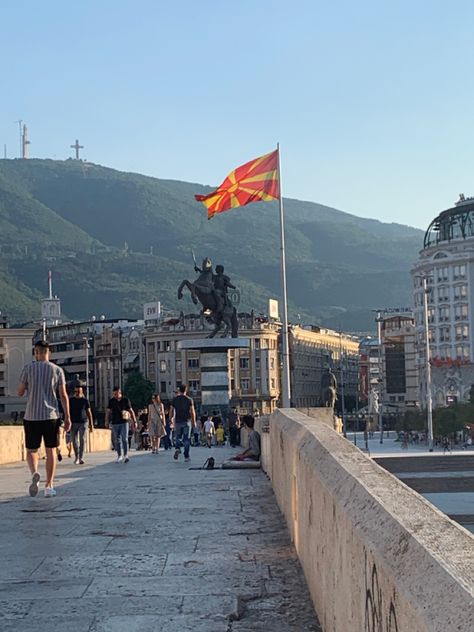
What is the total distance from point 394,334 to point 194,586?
18033 cm

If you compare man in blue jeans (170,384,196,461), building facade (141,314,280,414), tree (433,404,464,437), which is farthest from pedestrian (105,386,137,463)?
building facade (141,314,280,414)

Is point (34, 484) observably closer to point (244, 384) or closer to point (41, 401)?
point (41, 401)

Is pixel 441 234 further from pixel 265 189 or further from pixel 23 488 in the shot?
pixel 23 488

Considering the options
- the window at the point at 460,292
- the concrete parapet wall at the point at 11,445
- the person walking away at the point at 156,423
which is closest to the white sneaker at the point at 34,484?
the concrete parapet wall at the point at 11,445

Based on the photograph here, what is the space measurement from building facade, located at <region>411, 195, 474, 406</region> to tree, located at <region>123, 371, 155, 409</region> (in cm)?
3554

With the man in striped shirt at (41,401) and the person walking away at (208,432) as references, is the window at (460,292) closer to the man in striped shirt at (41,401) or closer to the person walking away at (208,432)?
the person walking away at (208,432)

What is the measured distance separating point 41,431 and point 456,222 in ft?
512

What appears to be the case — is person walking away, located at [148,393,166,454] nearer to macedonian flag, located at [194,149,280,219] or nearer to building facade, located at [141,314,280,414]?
macedonian flag, located at [194,149,280,219]

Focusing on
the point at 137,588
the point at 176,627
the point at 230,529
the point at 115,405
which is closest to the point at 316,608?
the point at 176,627

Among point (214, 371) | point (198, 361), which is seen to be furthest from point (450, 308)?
point (214, 371)

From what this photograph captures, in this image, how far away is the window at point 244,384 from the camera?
166 m

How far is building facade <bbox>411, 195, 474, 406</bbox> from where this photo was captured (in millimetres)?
157500

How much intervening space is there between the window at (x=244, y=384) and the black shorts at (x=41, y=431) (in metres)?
153

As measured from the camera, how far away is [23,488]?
14711 mm
